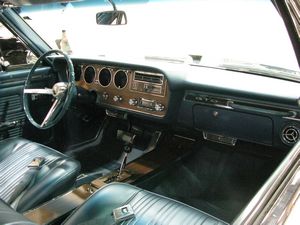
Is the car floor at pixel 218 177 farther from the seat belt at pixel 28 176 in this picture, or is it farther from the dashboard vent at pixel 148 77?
the seat belt at pixel 28 176

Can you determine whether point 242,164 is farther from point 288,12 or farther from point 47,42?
point 47,42

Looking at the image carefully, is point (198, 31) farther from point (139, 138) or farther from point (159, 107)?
point (139, 138)

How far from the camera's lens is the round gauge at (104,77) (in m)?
2.92

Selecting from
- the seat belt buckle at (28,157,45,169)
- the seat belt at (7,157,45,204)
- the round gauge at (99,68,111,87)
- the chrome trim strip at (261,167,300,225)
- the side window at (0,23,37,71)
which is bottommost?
the seat belt at (7,157,45,204)

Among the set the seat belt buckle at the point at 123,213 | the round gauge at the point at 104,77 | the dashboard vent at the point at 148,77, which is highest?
the dashboard vent at the point at 148,77

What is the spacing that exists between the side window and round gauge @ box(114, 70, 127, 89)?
2.54 ft

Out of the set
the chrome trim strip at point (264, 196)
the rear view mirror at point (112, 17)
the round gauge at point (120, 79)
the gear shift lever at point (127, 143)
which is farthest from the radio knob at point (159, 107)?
the chrome trim strip at point (264, 196)

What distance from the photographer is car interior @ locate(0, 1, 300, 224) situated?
185 centimetres

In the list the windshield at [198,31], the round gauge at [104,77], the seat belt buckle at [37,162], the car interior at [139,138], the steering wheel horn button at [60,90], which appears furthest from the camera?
the round gauge at [104,77]

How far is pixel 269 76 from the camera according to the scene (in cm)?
226

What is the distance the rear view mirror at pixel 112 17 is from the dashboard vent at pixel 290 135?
138 centimetres

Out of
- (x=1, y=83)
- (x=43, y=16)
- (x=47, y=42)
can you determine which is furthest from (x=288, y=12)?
(x=43, y=16)

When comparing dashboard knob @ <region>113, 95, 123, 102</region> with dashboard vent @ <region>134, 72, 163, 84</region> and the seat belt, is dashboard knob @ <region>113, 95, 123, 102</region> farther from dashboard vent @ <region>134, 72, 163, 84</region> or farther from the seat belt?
the seat belt

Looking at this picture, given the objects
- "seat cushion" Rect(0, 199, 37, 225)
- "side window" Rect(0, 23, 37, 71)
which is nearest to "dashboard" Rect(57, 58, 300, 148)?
"side window" Rect(0, 23, 37, 71)
